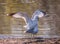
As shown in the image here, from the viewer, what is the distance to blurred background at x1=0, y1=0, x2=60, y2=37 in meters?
2.75

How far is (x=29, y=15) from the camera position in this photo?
3086 millimetres

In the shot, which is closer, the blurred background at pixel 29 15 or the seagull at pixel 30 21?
the seagull at pixel 30 21

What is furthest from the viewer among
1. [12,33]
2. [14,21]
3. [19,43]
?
[14,21]

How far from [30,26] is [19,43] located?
23 centimetres

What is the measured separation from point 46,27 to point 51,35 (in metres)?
0.24

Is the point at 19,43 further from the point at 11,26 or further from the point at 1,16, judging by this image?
the point at 1,16

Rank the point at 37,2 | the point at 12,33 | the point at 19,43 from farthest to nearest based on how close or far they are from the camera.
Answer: the point at 37,2
the point at 12,33
the point at 19,43

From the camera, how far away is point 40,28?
111 inches

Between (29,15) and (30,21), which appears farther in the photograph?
(29,15)

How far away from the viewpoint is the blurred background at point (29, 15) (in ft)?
9.04

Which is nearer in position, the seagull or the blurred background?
the seagull

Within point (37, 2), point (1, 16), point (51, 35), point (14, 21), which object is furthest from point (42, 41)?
point (37, 2)

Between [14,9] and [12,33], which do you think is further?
[14,9]

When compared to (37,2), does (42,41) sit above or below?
below
